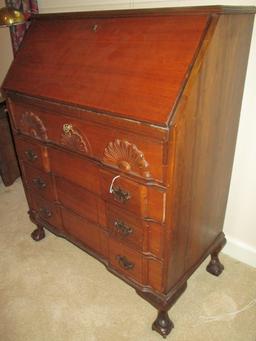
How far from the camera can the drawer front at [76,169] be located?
48.1 inches

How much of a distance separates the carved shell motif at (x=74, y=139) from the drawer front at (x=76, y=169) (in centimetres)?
5

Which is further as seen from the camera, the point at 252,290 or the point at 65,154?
the point at 252,290

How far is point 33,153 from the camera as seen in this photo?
58.8 inches

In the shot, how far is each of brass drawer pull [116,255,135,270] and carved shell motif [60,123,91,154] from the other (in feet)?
→ 1.72

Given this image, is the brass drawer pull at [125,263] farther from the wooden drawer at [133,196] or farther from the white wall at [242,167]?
the white wall at [242,167]

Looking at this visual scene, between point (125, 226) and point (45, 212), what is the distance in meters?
0.68

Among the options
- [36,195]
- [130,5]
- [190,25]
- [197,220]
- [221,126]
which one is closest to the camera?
[190,25]

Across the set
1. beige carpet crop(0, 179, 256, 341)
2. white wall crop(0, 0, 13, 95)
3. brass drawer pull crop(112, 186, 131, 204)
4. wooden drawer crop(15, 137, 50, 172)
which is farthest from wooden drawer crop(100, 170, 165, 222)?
white wall crop(0, 0, 13, 95)

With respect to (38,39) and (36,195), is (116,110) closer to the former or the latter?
(38,39)

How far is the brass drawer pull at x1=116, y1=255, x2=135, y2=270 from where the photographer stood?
4.24 feet

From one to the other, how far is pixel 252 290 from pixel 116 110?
1.28 m

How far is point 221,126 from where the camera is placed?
1.17m

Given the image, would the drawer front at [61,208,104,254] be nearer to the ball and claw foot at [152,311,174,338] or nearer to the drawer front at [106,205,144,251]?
the drawer front at [106,205,144,251]

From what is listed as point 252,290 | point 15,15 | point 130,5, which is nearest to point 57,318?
point 252,290
